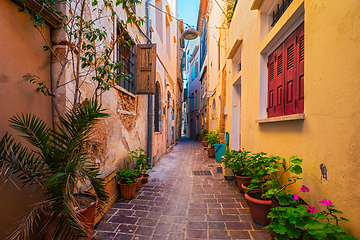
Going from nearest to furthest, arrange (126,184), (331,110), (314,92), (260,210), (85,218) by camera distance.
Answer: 1. (331,110)
2. (85,218)
3. (314,92)
4. (260,210)
5. (126,184)

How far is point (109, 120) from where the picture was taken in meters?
3.19

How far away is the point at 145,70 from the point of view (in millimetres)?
4598

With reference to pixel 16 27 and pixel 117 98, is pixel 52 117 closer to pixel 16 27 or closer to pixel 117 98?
pixel 16 27

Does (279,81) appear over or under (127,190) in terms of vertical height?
over

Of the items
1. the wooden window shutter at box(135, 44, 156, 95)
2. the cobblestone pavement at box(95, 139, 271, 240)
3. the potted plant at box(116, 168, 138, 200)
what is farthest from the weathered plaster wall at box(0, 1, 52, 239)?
the wooden window shutter at box(135, 44, 156, 95)

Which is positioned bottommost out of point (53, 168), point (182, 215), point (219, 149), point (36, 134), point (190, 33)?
point (182, 215)

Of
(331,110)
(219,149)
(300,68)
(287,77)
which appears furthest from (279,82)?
(219,149)

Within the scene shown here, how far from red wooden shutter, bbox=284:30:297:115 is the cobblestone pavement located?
170 centimetres

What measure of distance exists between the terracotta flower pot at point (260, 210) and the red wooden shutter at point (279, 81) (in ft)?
4.20

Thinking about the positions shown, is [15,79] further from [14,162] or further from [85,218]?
[85,218]

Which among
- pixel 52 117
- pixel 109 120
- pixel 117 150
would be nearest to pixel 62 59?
pixel 52 117

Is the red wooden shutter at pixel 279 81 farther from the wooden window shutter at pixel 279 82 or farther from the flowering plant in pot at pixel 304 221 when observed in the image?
the flowering plant in pot at pixel 304 221

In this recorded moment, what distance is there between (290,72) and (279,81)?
324 mm

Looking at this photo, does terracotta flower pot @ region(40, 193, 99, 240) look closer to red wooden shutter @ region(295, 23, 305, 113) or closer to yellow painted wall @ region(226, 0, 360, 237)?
yellow painted wall @ region(226, 0, 360, 237)
